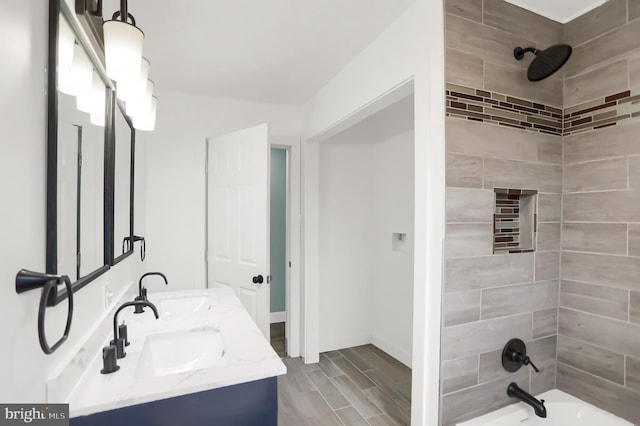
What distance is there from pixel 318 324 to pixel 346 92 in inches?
83.9

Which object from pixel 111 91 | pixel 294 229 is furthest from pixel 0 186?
pixel 294 229

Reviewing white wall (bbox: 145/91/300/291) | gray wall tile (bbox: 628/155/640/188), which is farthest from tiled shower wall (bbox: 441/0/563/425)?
white wall (bbox: 145/91/300/291)

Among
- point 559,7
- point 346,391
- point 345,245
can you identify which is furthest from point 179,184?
point 559,7

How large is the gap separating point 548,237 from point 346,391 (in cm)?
184

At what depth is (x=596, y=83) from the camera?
1.59 metres

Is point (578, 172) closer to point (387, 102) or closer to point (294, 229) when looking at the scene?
point (387, 102)

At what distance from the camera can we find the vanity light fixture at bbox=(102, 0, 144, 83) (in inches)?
36.6

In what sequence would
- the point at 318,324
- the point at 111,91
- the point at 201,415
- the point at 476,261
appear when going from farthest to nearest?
the point at 318,324
the point at 476,261
the point at 111,91
the point at 201,415

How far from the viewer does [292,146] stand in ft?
10.0

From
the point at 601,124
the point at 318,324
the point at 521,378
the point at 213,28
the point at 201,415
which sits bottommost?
the point at 318,324

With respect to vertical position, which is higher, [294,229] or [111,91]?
[111,91]

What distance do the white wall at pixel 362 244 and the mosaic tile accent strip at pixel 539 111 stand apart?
140 cm

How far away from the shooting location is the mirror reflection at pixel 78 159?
0.84 metres

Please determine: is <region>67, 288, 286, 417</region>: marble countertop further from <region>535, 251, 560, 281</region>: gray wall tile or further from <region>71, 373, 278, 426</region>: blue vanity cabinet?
<region>535, 251, 560, 281</region>: gray wall tile
